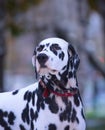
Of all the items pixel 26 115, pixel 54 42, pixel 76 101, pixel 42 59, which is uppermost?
pixel 54 42

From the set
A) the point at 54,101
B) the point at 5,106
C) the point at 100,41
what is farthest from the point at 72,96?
the point at 100,41

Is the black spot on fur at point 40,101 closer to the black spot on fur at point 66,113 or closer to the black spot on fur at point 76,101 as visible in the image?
the black spot on fur at point 66,113

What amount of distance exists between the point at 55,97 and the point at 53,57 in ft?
1.76

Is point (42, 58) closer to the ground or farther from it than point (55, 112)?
farther from it

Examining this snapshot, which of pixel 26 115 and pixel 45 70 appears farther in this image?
pixel 26 115

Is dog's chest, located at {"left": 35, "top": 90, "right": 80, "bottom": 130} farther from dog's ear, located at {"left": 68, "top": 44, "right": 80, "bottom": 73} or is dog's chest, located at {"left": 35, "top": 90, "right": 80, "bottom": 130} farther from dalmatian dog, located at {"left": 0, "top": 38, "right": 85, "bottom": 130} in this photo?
dog's ear, located at {"left": 68, "top": 44, "right": 80, "bottom": 73}

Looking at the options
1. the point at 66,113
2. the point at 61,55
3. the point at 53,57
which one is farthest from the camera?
the point at 66,113

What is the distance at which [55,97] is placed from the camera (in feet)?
27.7

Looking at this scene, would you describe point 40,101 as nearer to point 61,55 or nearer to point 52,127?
point 52,127

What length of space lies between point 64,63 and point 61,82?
223mm

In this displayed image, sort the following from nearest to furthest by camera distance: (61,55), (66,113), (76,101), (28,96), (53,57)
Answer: (53,57) < (61,55) < (66,113) < (76,101) < (28,96)

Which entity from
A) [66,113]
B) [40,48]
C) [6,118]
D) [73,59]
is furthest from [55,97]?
[6,118]

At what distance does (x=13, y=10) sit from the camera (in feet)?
63.6

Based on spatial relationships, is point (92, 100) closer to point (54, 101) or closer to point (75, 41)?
point (75, 41)
